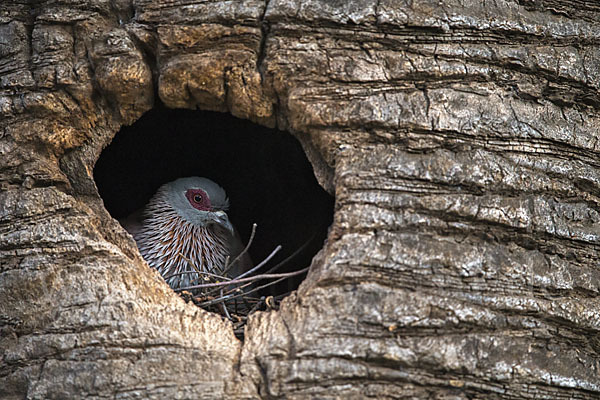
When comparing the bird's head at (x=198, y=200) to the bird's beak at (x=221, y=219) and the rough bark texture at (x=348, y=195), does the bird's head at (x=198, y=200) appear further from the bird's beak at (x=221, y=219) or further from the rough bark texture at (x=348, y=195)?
the rough bark texture at (x=348, y=195)

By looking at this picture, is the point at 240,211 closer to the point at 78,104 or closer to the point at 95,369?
the point at 78,104

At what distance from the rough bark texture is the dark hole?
5.17 ft

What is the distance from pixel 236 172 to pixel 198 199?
50cm

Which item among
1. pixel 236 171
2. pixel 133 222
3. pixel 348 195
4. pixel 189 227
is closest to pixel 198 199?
pixel 189 227

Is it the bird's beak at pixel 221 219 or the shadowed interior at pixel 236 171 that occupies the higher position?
the shadowed interior at pixel 236 171

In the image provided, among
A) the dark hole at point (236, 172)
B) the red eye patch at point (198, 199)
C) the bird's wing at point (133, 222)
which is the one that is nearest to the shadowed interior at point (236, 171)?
the dark hole at point (236, 172)

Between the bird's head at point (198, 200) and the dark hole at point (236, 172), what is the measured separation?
1.10ft

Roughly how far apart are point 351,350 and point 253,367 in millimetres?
429

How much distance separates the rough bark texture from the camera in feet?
8.96

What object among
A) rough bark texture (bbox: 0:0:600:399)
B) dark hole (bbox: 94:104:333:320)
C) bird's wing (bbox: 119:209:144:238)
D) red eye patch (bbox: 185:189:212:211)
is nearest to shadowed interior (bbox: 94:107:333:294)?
dark hole (bbox: 94:104:333:320)

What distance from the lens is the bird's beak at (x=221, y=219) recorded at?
5.06 meters

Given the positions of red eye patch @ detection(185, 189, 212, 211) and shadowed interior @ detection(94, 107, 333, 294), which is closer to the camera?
shadowed interior @ detection(94, 107, 333, 294)

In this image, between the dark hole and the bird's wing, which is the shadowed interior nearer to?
the dark hole

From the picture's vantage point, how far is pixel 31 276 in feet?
9.82
